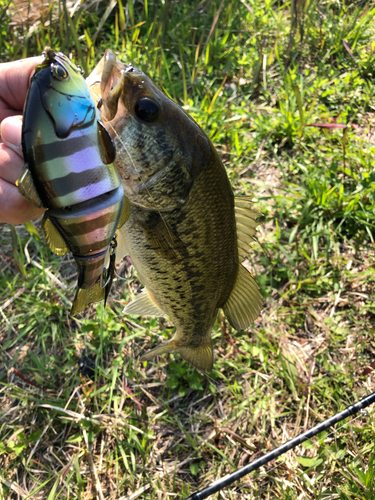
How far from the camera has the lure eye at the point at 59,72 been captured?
3.33ft

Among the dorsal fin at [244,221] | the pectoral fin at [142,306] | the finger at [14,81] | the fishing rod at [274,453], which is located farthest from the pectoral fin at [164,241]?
the fishing rod at [274,453]

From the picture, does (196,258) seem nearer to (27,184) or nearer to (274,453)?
(27,184)

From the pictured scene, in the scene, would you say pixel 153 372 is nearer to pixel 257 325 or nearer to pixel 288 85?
pixel 257 325

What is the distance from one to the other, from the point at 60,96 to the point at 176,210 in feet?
2.20

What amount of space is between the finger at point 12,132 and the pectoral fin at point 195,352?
1.26 meters

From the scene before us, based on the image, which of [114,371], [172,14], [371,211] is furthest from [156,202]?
[172,14]

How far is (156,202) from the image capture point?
1520 mm

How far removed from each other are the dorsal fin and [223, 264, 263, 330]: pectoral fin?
0.40ft

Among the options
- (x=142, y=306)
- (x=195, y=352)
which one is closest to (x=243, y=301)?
(x=195, y=352)

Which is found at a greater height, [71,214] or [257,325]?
[71,214]

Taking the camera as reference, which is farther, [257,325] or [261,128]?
[261,128]

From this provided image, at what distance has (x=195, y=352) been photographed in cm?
208

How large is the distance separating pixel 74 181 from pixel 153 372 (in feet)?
6.18

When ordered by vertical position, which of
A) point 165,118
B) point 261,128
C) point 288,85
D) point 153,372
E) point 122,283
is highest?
point 165,118
